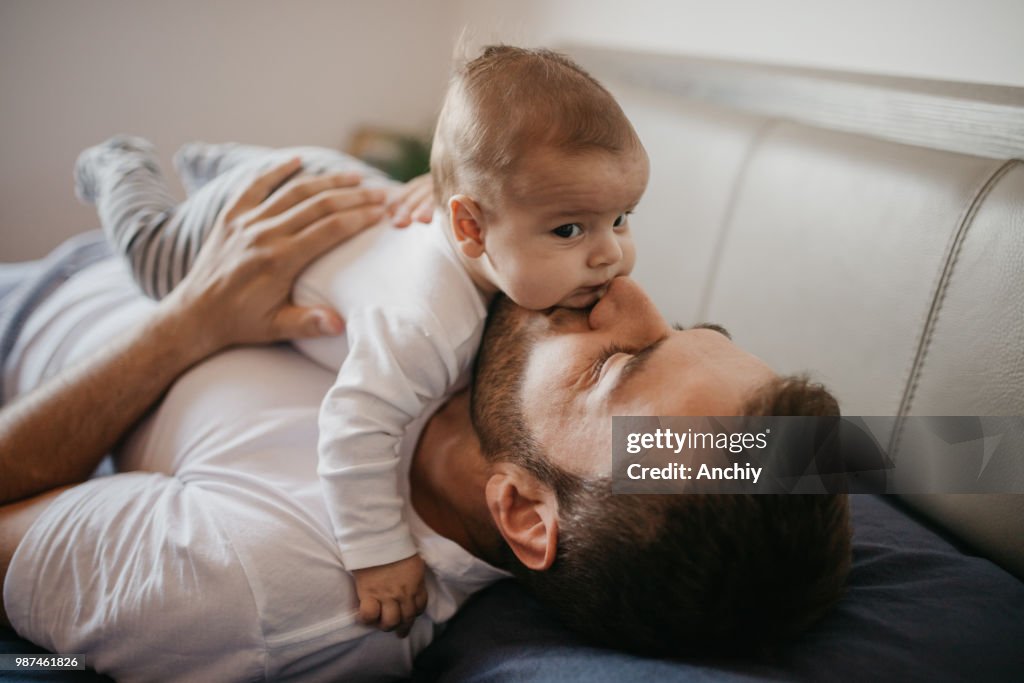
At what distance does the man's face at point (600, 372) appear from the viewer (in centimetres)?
72

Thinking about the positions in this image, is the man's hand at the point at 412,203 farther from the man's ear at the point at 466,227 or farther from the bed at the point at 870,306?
the bed at the point at 870,306

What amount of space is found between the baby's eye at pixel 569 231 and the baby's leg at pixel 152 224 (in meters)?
0.81

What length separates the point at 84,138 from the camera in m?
2.56

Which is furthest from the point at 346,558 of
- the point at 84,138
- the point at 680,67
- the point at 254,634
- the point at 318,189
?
the point at 84,138

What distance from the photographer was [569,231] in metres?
0.82

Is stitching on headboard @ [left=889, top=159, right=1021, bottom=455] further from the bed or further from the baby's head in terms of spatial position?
the baby's head

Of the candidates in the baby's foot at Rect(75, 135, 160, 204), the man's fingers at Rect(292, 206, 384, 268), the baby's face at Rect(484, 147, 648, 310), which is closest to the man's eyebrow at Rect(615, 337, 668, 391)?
the baby's face at Rect(484, 147, 648, 310)

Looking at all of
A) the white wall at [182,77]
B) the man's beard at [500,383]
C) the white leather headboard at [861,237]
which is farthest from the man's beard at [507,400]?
the white wall at [182,77]

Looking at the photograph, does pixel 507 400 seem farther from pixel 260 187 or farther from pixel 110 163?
pixel 110 163

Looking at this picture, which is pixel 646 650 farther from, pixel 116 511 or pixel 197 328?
pixel 197 328

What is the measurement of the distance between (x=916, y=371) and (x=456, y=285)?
595 mm

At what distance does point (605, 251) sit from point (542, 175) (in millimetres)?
112

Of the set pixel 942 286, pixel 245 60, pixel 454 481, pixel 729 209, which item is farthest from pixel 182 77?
pixel 942 286

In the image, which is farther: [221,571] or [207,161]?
[207,161]
